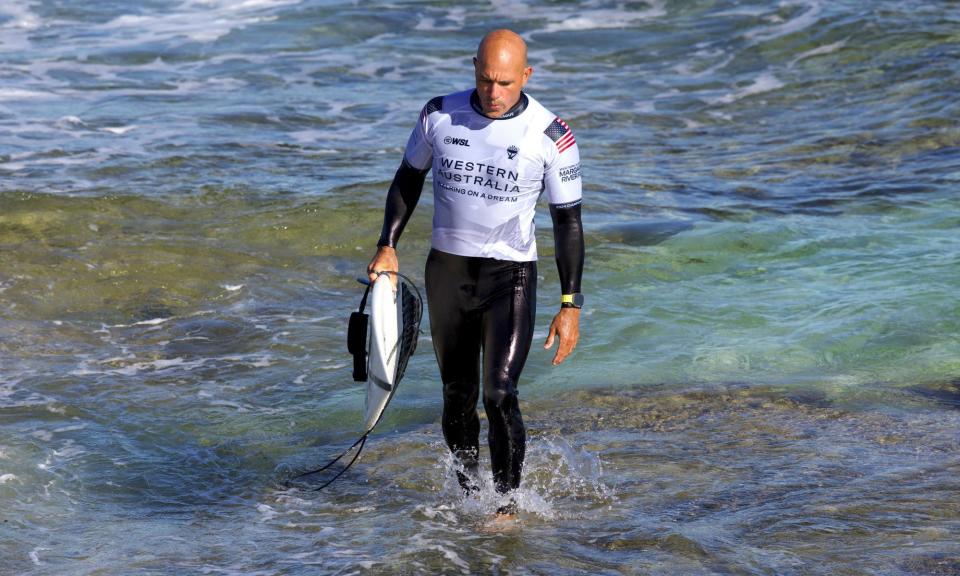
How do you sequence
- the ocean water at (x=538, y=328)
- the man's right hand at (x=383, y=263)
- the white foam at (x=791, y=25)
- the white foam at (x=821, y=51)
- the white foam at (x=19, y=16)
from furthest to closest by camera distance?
the white foam at (x=19, y=16) < the white foam at (x=791, y=25) < the white foam at (x=821, y=51) < the ocean water at (x=538, y=328) < the man's right hand at (x=383, y=263)

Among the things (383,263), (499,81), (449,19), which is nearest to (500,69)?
(499,81)

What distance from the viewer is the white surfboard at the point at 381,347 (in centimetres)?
546

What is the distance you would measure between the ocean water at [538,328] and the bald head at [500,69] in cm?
196

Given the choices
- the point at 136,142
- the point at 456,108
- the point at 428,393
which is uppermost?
the point at 456,108

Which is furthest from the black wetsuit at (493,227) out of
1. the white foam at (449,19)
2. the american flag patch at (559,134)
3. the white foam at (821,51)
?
the white foam at (449,19)

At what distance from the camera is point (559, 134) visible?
17.7 ft

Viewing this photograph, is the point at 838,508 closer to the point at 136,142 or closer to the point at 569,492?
the point at 569,492

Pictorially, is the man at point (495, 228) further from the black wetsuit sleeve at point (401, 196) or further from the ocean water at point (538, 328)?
the ocean water at point (538, 328)

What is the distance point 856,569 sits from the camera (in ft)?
16.3

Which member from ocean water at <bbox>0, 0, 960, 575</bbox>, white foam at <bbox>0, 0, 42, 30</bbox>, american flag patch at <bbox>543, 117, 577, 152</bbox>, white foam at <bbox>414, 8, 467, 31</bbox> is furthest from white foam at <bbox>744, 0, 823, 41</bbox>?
american flag patch at <bbox>543, 117, 577, 152</bbox>

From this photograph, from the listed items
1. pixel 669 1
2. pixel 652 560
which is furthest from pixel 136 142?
pixel 669 1

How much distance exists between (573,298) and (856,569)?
1.70m

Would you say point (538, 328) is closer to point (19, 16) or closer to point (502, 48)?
point (502, 48)

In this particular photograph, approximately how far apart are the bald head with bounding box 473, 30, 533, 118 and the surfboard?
3.14ft
